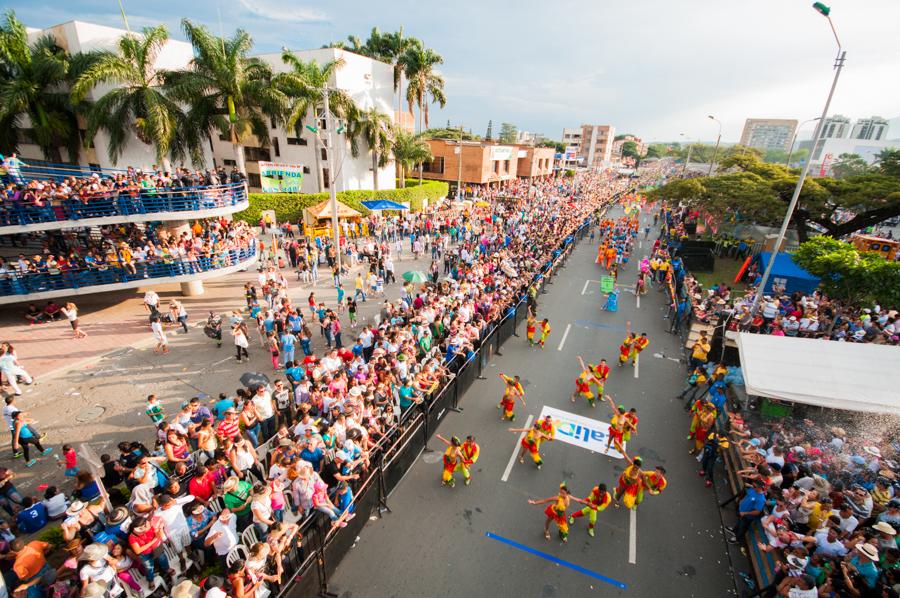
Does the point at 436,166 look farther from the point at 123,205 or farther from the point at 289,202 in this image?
the point at 123,205

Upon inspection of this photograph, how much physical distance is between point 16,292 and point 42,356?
3.49 meters

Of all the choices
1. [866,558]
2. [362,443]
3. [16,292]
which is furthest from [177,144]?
[866,558]

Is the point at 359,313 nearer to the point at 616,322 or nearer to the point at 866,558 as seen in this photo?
the point at 616,322

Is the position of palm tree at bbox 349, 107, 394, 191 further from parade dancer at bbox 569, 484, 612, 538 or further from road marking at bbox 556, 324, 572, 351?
parade dancer at bbox 569, 484, 612, 538

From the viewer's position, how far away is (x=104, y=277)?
15180 mm

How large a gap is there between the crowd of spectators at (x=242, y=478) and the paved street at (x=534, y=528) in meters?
1.16

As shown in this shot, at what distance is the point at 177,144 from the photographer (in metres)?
23.4

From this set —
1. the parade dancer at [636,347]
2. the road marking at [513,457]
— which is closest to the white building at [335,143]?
the parade dancer at [636,347]

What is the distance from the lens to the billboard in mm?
22953

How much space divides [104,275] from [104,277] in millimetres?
79

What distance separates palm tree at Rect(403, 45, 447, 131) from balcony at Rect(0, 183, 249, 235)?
29.9 meters

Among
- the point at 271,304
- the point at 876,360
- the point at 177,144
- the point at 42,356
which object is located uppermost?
the point at 177,144

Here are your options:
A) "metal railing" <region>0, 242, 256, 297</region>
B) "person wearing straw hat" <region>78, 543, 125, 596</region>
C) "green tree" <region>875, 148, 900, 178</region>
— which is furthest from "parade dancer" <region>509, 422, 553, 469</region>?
"green tree" <region>875, 148, 900, 178</region>

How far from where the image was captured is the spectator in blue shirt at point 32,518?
6508mm
